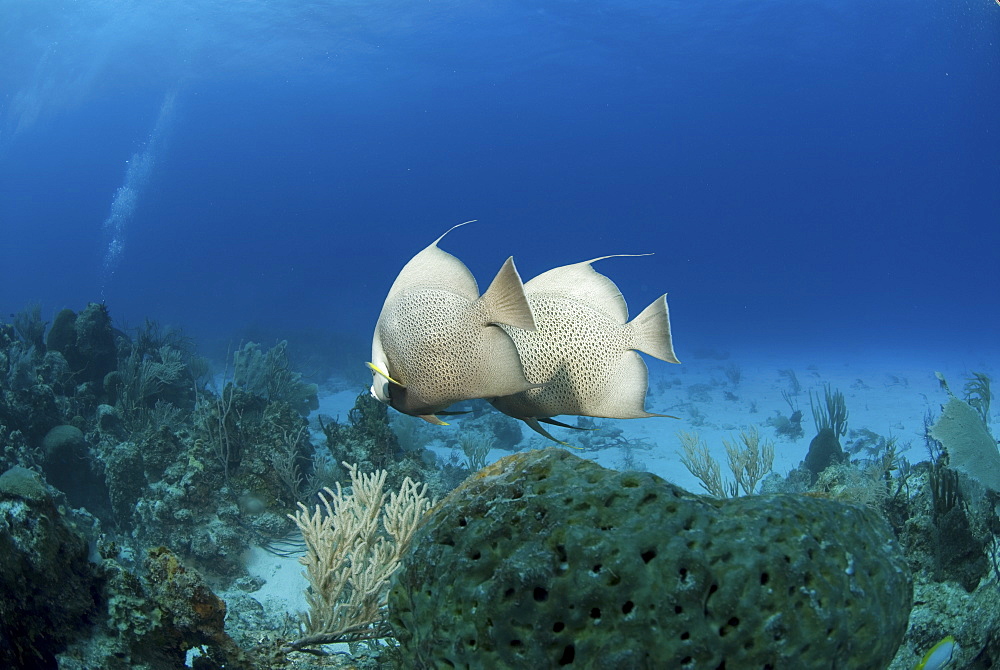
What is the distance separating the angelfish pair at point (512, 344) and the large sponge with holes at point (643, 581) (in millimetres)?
296

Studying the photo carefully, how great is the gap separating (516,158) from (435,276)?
93.6m

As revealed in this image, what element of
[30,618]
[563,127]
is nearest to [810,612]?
[30,618]

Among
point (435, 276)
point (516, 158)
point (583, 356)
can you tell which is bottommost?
point (583, 356)

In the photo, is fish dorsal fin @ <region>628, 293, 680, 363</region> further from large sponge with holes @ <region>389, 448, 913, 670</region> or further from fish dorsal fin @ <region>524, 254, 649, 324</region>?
large sponge with holes @ <region>389, 448, 913, 670</region>

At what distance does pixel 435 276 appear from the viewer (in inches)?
72.2

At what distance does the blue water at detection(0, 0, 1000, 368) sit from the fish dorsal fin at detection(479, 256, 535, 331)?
1069 inches

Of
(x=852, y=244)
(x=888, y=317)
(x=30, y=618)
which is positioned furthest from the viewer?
(x=852, y=244)

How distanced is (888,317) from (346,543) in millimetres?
76825

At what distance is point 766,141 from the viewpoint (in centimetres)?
7919

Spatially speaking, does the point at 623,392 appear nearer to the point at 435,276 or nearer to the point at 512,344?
the point at 512,344

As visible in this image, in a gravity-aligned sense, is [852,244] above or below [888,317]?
above

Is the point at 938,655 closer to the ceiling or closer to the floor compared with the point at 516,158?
closer to the floor

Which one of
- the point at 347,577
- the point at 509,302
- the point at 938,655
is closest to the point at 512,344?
the point at 509,302

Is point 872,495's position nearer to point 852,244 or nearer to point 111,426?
point 111,426
